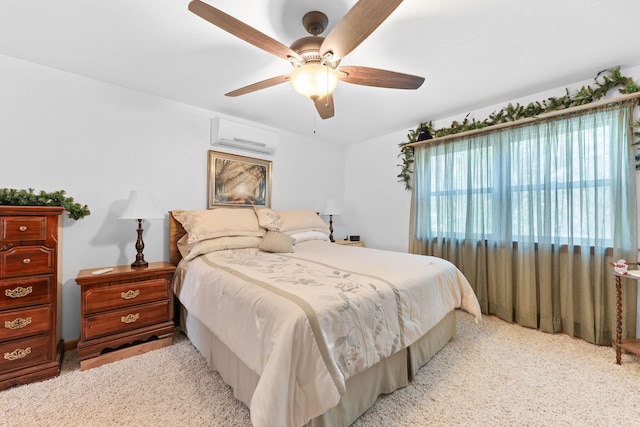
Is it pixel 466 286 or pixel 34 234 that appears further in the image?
pixel 466 286

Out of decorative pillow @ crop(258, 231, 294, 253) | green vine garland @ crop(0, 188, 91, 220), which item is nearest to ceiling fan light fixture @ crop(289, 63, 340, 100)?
decorative pillow @ crop(258, 231, 294, 253)

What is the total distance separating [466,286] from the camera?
7.25 ft

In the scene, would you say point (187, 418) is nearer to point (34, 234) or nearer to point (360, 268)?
point (360, 268)

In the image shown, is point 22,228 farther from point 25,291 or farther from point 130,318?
point 130,318

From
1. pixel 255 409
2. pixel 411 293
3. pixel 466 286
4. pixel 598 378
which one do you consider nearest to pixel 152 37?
pixel 255 409

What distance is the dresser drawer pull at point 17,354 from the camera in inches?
66.4

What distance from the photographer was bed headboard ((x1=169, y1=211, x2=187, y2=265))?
267 centimetres

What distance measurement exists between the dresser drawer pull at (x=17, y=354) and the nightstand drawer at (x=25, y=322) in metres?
0.09

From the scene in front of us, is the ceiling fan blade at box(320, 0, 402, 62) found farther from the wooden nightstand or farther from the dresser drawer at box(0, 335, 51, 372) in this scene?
the dresser drawer at box(0, 335, 51, 372)

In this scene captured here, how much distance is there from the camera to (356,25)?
1.29 m

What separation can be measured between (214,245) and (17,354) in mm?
1386

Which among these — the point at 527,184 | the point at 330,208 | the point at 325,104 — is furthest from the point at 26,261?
the point at 527,184

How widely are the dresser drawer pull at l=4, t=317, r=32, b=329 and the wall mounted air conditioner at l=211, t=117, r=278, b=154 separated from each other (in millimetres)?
2179

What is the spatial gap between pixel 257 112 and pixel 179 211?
Answer: 146 cm
